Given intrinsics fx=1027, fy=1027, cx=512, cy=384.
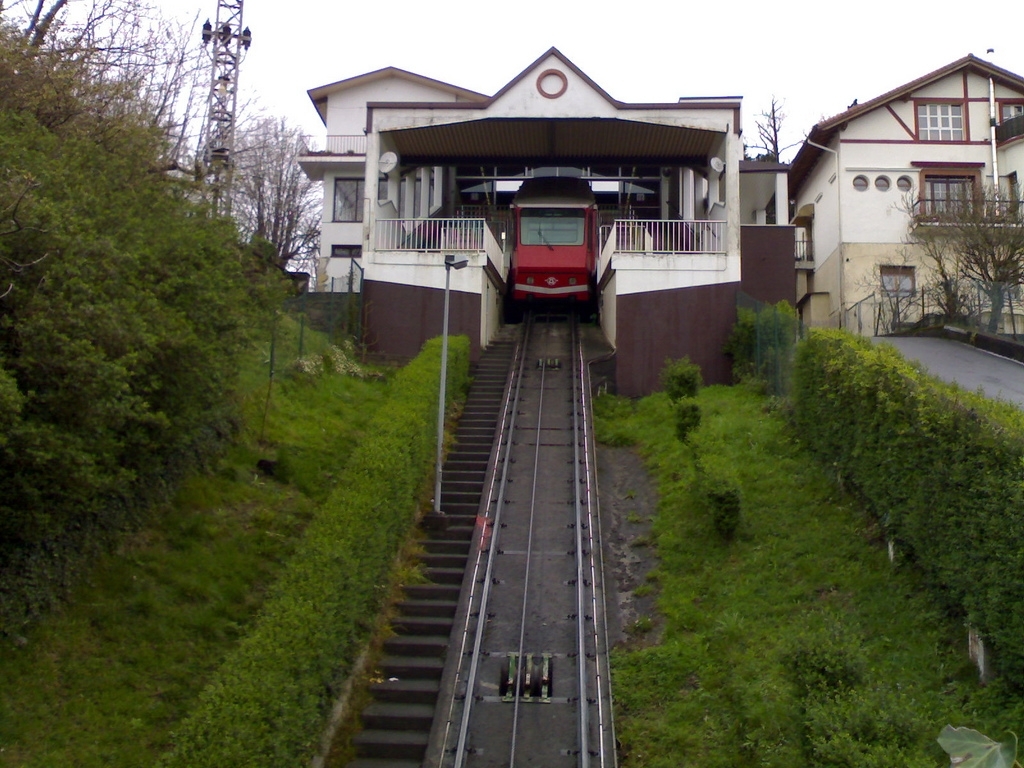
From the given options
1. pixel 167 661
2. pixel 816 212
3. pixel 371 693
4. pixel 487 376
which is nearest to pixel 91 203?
pixel 167 661

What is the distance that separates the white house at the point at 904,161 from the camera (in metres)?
30.0

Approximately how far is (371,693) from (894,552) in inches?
249

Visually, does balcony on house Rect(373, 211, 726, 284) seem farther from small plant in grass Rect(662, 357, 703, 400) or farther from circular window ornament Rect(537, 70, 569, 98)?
small plant in grass Rect(662, 357, 703, 400)

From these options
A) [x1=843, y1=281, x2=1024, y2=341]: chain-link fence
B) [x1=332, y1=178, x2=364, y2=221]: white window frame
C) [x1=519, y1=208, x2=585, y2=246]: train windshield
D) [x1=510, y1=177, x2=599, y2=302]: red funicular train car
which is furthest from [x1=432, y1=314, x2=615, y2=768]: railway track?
[x1=332, y1=178, x2=364, y2=221]: white window frame

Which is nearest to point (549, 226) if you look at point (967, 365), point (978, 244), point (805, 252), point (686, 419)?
point (686, 419)

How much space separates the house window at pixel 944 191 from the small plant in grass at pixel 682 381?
36.5 feet

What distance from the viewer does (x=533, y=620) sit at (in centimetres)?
1291

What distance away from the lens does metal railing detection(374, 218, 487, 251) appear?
24.1m

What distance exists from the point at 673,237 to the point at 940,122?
1254 centimetres

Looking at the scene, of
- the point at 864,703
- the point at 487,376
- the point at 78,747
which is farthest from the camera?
the point at 487,376

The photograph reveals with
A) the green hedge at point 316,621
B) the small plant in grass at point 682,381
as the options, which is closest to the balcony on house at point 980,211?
the small plant in grass at point 682,381

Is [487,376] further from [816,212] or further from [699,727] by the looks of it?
[816,212]

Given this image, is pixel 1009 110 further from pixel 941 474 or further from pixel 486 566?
pixel 486 566

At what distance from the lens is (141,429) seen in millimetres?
10898
